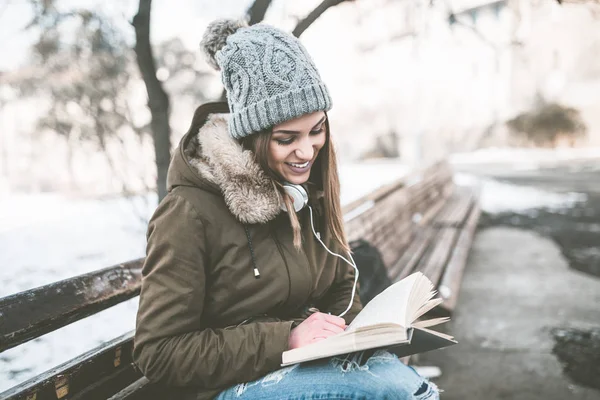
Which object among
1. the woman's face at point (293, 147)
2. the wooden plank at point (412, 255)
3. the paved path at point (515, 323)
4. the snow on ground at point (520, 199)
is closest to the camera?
the woman's face at point (293, 147)

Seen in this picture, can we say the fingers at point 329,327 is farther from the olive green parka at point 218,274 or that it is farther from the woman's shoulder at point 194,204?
the woman's shoulder at point 194,204

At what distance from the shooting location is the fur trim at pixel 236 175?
1.62 metres

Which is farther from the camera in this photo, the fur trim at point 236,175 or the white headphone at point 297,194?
the white headphone at point 297,194

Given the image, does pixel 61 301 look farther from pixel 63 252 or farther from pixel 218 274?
pixel 63 252

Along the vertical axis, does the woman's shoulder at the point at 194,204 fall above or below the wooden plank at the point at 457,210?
above

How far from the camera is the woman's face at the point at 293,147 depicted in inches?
68.8

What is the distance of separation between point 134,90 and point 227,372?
6.10 m

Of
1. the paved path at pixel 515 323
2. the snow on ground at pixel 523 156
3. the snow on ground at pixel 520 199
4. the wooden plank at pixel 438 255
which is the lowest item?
the snow on ground at pixel 523 156

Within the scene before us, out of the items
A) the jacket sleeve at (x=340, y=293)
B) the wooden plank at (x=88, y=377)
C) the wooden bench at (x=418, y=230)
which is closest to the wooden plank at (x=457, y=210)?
the wooden bench at (x=418, y=230)

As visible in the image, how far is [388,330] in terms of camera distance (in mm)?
1228

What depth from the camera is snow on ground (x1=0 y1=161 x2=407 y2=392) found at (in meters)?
3.03

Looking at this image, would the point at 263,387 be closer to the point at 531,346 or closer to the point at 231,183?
the point at 231,183

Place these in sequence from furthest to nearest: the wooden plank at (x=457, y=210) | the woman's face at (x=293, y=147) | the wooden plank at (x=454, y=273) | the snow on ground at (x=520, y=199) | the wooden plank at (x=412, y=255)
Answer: the snow on ground at (x=520, y=199) < the wooden plank at (x=457, y=210) < the wooden plank at (x=412, y=255) < the wooden plank at (x=454, y=273) < the woman's face at (x=293, y=147)

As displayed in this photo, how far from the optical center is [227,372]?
57.7 inches
